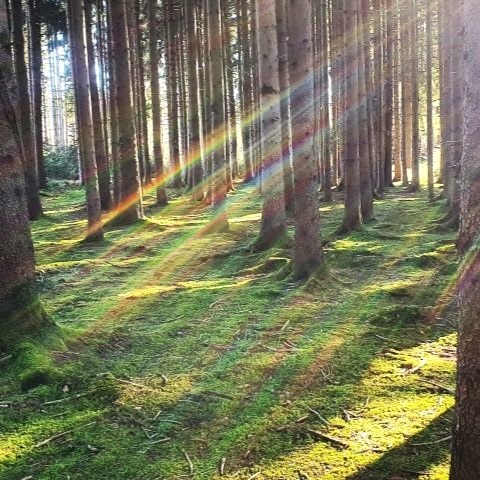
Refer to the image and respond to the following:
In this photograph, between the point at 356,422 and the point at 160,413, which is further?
the point at 160,413

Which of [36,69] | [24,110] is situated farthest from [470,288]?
[36,69]

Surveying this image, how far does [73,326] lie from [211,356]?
1.74 m

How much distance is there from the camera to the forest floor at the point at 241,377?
141 inches

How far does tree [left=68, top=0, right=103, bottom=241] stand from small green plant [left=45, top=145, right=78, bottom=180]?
2212 centimetres

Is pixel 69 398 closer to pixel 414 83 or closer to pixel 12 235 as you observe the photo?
pixel 12 235

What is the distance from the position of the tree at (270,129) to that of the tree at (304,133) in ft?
6.83

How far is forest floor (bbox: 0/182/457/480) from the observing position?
3588mm

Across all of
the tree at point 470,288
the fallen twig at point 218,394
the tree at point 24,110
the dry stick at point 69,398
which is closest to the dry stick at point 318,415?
the fallen twig at point 218,394

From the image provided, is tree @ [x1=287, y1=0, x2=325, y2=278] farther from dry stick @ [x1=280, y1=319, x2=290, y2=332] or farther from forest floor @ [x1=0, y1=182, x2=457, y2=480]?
dry stick @ [x1=280, y1=319, x2=290, y2=332]

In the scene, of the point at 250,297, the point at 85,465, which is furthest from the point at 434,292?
the point at 85,465

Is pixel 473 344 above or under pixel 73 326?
above

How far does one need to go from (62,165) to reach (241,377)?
31479 mm

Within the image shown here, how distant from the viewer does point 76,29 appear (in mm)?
12211

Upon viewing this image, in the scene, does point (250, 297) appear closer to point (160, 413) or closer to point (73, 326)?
point (73, 326)
